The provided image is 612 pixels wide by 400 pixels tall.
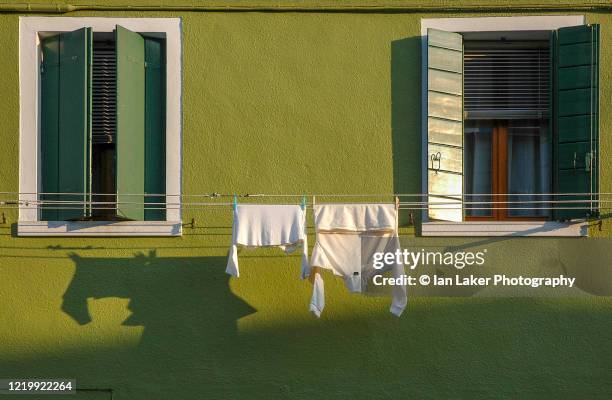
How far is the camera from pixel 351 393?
26.2ft

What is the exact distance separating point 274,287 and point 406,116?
175cm

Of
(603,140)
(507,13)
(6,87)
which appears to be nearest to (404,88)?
(507,13)

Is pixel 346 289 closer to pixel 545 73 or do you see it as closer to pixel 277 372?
pixel 277 372

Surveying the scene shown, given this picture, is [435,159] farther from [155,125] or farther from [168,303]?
[168,303]

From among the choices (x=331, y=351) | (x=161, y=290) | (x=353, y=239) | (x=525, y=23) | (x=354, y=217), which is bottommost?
(x=331, y=351)

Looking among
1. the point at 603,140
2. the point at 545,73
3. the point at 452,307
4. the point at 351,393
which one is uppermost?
the point at 545,73

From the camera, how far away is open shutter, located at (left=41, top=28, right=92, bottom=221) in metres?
8.06

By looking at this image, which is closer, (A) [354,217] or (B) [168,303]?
(A) [354,217]

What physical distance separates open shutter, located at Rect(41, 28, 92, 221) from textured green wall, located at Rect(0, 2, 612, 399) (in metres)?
0.26

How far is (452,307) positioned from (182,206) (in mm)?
2312

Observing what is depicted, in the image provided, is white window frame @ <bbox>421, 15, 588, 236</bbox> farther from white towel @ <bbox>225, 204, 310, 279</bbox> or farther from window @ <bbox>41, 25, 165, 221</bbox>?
window @ <bbox>41, 25, 165, 221</bbox>

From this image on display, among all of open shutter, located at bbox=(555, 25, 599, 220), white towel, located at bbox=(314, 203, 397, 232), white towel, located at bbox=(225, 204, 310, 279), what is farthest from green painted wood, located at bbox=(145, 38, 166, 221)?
open shutter, located at bbox=(555, 25, 599, 220)

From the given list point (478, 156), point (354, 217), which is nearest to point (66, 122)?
point (354, 217)

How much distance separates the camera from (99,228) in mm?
8156
